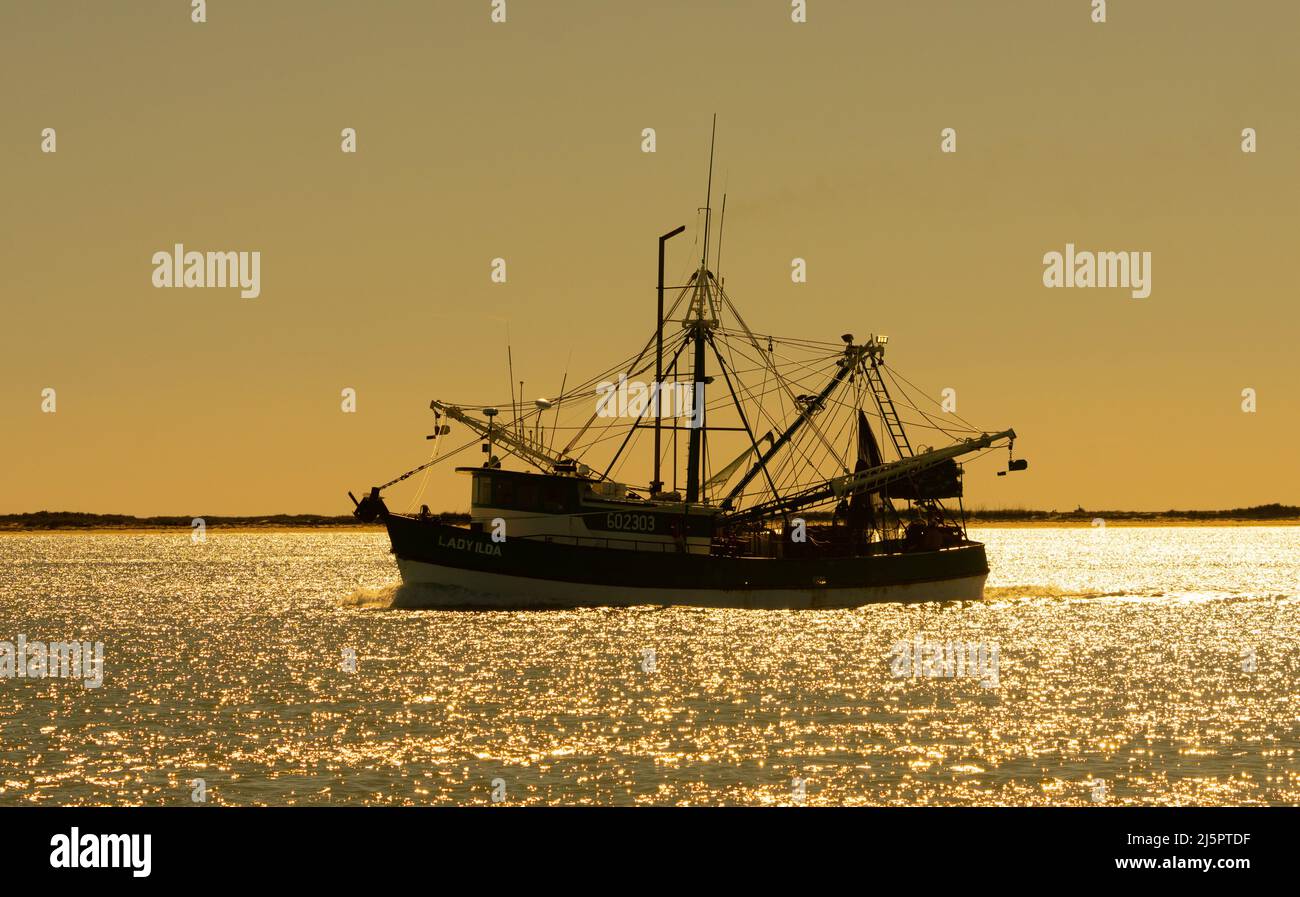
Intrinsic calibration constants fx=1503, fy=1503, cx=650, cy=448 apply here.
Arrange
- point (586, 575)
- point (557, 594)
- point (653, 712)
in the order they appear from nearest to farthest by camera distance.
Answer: point (653, 712) < point (586, 575) < point (557, 594)

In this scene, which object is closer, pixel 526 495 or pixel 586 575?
pixel 526 495

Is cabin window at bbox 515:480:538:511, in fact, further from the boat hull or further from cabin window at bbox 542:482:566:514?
the boat hull

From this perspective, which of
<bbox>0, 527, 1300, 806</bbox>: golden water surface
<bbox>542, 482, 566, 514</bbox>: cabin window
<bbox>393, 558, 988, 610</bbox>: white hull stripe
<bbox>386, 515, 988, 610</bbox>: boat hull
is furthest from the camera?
<bbox>393, 558, 988, 610</bbox>: white hull stripe

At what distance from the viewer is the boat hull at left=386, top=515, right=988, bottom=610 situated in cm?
5631

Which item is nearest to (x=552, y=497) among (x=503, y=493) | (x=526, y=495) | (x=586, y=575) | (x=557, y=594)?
(x=526, y=495)

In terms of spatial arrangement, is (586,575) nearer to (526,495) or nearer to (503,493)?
(526,495)

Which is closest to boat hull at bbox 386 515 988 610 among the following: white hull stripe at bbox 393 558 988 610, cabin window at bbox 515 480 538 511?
white hull stripe at bbox 393 558 988 610

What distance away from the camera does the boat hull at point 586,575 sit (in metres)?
56.3

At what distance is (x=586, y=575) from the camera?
5672 cm

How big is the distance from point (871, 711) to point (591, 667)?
34.2 ft

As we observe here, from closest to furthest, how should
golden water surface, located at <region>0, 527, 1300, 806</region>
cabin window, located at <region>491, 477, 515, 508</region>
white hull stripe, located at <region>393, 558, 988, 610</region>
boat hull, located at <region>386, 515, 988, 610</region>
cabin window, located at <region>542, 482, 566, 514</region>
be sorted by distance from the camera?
golden water surface, located at <region>0, 527, 1300, 806</region> < cabin window, located at <region>542, 482, 566, 514</region> < cabin window, located at <region>491, 477, 515, 508</region> < boat hull, located at <region>386, 515, 988, 610</region> < white hull stripe, located at <region>393, 558, 988, 610</region>

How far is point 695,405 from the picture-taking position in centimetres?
6166

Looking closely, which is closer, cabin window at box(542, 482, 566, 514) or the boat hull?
cabin window at box(542, 482, 566, 514)
